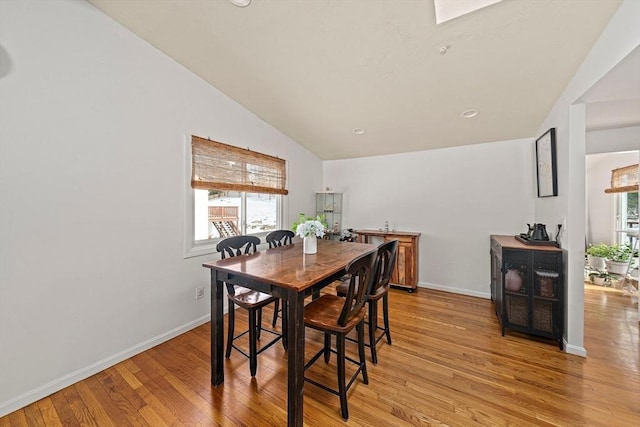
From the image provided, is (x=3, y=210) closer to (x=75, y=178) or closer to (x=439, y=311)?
(x=75, y=178)

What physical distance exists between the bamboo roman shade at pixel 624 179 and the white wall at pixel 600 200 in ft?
1.11

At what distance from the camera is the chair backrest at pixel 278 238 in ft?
9.45

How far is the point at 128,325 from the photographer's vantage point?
7.16 feet

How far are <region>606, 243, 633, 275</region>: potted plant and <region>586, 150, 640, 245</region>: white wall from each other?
91cm

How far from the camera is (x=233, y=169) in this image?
10.2ft

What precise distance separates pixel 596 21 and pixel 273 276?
2.66 meters

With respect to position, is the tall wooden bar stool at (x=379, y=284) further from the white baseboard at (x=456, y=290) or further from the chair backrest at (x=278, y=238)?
the white baseboard at (x=456, y=290)

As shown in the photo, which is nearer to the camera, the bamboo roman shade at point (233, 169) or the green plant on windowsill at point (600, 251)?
the bamboo roman shade at point (233, 169)

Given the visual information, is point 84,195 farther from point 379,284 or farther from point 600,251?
point 600,251

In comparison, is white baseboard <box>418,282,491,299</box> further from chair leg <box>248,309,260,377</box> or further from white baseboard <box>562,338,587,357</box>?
chair leg <box>248,309,260,377</box>

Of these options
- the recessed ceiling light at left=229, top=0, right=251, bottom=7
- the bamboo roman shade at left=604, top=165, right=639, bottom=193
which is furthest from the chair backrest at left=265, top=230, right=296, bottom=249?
the bamboo roman shade at left=604, top=165, right=639, bottom=193

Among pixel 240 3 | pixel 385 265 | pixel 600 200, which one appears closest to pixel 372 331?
pixel 385 265

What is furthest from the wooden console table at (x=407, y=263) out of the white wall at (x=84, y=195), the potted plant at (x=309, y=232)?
the white wall at (x=84, y=195)

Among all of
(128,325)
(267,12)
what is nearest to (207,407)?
(128,325)
